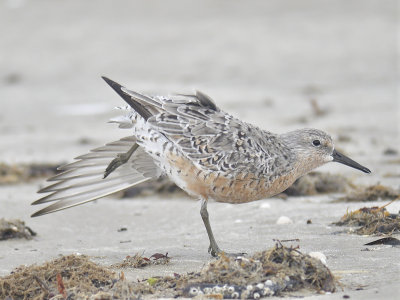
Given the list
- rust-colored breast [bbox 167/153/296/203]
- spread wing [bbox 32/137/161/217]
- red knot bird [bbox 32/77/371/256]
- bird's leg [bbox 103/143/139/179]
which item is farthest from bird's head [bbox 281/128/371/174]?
bird's leg [bbox 103/143/139/179]

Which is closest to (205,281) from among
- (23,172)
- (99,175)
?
(99,175)

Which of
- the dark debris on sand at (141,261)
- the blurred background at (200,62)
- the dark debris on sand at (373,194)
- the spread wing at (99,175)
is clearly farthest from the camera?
the blurred background at (200,62)

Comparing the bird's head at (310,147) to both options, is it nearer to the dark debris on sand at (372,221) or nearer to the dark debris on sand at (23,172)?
the dark debris on sand at (372,221)

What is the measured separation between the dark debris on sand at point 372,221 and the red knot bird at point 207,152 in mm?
553

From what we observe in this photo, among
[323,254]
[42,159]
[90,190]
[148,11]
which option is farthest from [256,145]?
[148,11]

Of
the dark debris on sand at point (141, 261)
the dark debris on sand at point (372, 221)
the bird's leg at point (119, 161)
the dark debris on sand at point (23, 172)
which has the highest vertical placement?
the bird's leg at point (119, 161)

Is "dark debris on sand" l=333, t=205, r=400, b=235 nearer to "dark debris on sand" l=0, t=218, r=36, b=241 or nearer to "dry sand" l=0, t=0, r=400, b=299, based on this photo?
"dry sand" l=0, t=0, r=400, b=299

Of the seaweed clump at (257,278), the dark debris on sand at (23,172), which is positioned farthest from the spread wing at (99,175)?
the seaweed clump at (257,278)

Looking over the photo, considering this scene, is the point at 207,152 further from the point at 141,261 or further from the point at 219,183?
the point at 141,261

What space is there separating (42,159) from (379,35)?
8133 mm

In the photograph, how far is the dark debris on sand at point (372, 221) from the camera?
564 cm

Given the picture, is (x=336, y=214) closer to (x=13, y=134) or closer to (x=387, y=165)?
(x=387, y=165)

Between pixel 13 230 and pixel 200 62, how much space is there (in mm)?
9189

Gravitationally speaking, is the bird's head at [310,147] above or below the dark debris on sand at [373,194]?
above
